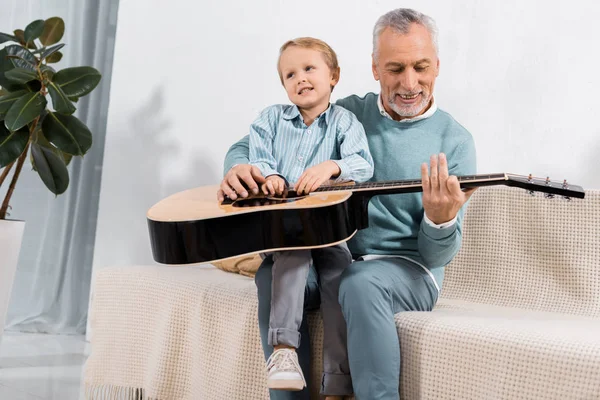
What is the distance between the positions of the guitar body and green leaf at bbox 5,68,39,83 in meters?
1.15

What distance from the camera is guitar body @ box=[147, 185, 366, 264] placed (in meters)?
1.49

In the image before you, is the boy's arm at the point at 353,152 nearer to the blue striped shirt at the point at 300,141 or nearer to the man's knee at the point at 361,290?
the blue striped shirt at the point at 300,141

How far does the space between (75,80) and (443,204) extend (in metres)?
1.67

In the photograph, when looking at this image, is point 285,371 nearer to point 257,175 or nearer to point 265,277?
point 265,277

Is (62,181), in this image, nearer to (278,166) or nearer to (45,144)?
(45,144)

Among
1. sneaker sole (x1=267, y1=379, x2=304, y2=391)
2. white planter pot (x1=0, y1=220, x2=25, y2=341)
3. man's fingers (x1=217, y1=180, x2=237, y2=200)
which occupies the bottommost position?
white planter pot (x1=0, y1=220, x2=25, y2=341)

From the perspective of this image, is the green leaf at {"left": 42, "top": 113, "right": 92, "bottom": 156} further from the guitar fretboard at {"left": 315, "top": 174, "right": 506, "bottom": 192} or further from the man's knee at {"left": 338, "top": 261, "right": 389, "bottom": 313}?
the man's knee at {"left": 338, "top": 261, "right": 389, "bottom": 313}

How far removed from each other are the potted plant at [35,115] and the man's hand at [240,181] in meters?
1.04

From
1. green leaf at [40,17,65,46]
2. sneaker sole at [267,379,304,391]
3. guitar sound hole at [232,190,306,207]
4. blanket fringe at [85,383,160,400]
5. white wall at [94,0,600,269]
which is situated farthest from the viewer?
green leaf at [40,17,65,46]

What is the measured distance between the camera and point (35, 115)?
2.45 m

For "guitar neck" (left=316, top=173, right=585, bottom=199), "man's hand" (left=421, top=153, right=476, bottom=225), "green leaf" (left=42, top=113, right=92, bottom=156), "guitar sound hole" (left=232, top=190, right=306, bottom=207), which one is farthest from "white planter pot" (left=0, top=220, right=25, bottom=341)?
"man's hand" (left=421, top=153, right=476, bottom=225)

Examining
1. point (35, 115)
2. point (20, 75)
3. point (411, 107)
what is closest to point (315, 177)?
point (411, 107)

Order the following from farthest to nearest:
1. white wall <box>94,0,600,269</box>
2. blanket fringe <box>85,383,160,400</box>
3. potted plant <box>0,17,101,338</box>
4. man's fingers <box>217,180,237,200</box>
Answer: potted plant <box>0,17,101,338</box>
white wall <box>94,0,600,269</box>
blanket fringe <box>85,383,160,400</box>
man's fingers <box>217,180,237,200</box>

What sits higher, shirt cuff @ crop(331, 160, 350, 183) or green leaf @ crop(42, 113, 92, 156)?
shirt cuff @ crop(331, 160, 350, 183)
